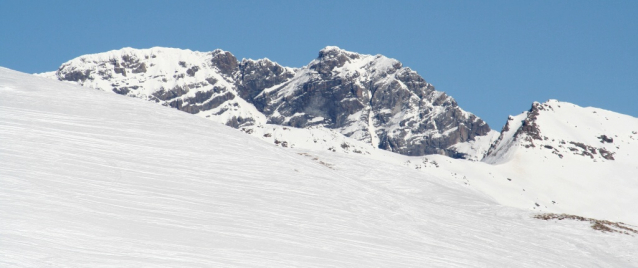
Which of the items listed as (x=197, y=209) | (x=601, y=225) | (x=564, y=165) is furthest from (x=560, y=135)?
(x=197, y=209)

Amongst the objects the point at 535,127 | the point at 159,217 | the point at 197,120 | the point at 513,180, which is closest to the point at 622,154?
the point at 535,127

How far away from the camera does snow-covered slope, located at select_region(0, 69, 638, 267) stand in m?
15.6

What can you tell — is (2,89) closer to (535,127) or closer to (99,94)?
(99,94)

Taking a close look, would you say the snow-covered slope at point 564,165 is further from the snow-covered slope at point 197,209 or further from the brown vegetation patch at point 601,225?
the snow-covered slope at point 197,209

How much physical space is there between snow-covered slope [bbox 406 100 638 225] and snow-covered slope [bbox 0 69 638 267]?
95573mm

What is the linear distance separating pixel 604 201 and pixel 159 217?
131 metres

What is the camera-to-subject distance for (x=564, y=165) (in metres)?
170

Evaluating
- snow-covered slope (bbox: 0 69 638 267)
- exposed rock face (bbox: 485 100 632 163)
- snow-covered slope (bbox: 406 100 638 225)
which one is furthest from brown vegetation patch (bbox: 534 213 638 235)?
exposed rock face (bbox: 485 100 632 163)

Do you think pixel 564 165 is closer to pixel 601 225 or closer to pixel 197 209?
pixel 601 225

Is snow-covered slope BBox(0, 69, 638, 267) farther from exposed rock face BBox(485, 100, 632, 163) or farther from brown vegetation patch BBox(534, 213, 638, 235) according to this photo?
exposed rock face BBox(485, 100, 632, 163)

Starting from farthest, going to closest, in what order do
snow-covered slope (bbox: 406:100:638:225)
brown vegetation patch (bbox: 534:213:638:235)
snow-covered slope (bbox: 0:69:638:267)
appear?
snow-covered slope (bbox: 406:100:638:225), brown vegetation patch (bbox: 534:213:638:235), snow-covered slope (bbox: 0:69:638:267)

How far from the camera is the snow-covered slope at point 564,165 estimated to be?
136750mm

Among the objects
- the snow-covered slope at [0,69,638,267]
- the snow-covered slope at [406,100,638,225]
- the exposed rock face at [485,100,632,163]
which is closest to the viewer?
the snow-covered slope at [0,69,638,267]

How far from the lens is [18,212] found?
1587cm
